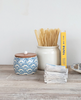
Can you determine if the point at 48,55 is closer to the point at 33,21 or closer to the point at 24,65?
the point at 24,65

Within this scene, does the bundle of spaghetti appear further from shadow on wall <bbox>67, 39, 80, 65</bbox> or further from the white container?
shadow on wall <bbox>67, 39, 80, 65</bbox>

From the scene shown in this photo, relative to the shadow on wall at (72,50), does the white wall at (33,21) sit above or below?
above

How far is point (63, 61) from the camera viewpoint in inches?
33.5

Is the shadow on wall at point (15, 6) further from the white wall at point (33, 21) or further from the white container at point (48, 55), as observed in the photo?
the white container at point (48, 55)

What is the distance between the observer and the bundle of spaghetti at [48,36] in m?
0.85

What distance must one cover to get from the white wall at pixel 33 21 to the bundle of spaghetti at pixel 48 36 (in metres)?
0.18

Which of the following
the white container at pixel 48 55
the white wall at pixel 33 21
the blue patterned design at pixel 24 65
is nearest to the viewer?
the blue patterned design at pixel 24 65

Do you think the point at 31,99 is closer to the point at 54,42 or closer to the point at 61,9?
the point at 54,42

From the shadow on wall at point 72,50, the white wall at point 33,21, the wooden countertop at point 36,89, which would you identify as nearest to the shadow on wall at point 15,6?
the white wall at point 33,21

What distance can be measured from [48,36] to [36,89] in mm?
395

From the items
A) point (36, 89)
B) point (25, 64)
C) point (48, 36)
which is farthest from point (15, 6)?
point (36, 89)

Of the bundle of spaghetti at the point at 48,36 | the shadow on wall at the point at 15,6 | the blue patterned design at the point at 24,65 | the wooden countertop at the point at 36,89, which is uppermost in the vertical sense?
the shadow on wall at the point at 15,6

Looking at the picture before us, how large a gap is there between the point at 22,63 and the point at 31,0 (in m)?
0.53

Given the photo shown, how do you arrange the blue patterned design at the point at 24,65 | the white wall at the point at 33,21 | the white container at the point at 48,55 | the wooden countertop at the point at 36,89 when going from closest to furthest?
the wooden countertop at the point at 36,89 → the blue patterned design at the point at 24,65 → the white container at the point at 48,55 → the white wall at the point at 33,21
